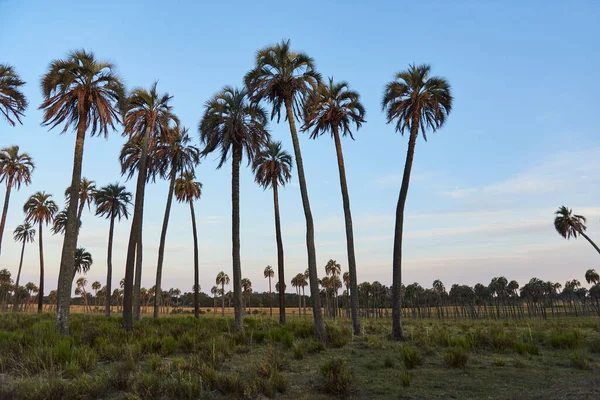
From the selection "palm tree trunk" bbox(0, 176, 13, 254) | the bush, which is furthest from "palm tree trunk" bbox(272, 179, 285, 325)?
"palm tree trunk" bbox(0, 176, 13, 254)

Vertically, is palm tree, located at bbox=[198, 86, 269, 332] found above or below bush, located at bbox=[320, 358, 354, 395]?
above

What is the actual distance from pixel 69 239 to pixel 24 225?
50.5 metres

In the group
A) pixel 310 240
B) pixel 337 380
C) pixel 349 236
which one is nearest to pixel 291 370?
pixel 337 380

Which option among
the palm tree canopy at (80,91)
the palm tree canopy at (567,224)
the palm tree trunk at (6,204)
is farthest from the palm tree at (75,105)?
the palm tree canopy at (567,224)

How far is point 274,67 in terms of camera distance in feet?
66.5

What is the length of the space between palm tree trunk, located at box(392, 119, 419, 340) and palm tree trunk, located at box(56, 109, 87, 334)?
15600mm

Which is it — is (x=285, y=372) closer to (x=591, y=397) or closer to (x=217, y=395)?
(x=217, y=395)

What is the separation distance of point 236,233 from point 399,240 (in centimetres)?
930

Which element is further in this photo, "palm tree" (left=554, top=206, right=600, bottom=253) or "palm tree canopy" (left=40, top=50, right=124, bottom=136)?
"palm tree" (left=554, top=206, right=600, bottom=253)

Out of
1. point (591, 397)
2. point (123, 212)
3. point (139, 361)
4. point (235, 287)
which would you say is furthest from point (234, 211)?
point (123, 212)

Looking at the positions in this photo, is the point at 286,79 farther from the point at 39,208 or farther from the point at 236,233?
the point at 39,208

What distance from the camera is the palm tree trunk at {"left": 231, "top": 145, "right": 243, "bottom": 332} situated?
21.5 meters

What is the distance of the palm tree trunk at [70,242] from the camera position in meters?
18.2

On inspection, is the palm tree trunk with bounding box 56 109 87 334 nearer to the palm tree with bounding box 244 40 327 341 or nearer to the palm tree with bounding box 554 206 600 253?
the palm tree with bounding box 244 40 327 341
